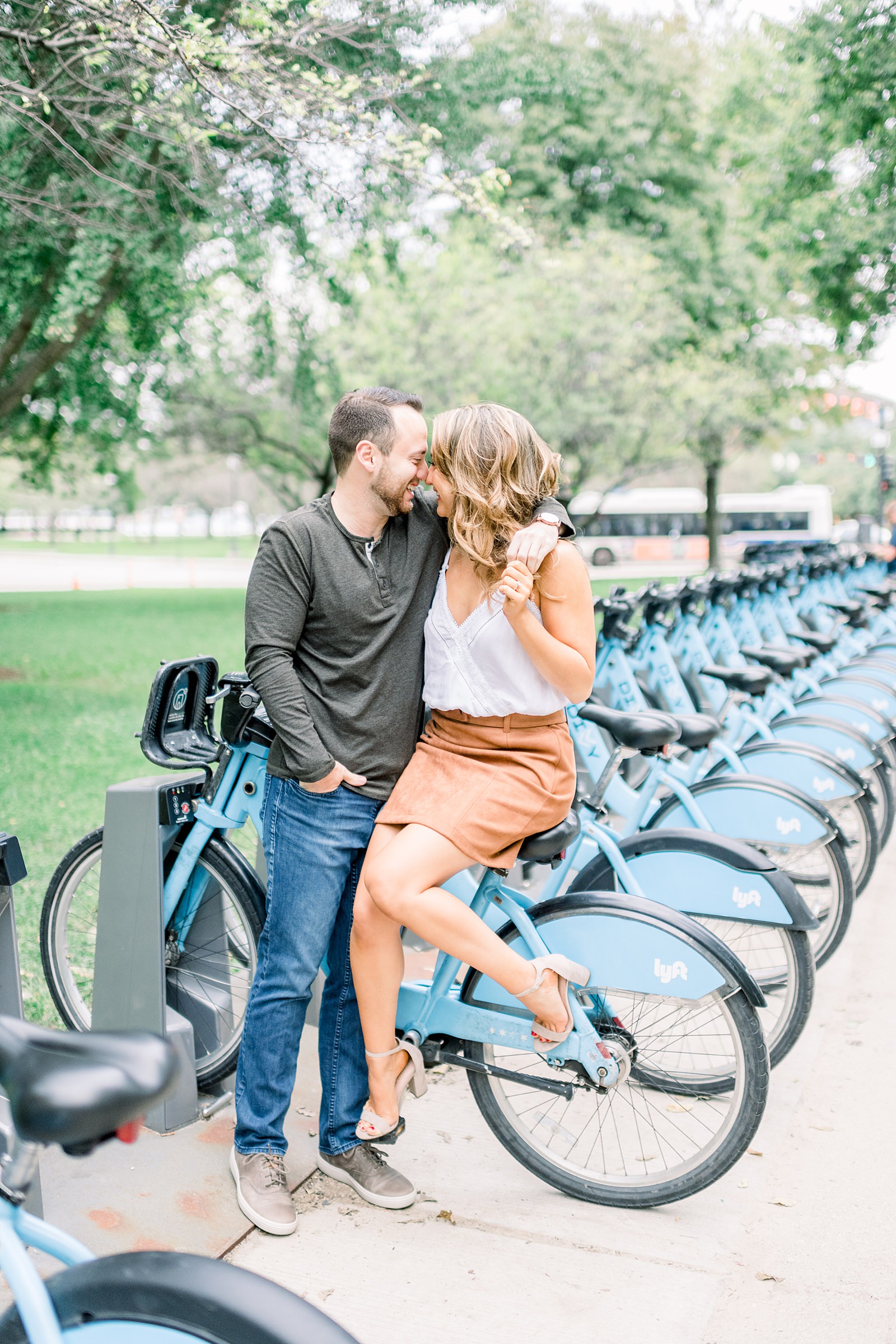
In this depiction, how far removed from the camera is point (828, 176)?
13.9 metres

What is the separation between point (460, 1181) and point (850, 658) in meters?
5.67

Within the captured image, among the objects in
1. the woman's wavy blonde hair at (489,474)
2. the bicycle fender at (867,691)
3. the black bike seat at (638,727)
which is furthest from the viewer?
the bicycle fender at (867,691)

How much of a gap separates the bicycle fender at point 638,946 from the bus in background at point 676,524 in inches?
1628

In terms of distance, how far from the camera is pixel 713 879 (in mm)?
3297

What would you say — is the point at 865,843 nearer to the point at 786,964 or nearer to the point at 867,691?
the point at 867,691

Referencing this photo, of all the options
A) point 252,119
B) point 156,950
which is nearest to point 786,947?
point 156,950

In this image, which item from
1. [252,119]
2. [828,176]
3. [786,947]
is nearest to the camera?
[786,947]

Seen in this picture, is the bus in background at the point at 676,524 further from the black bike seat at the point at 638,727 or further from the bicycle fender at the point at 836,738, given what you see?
the black bike seat at the point at 638,727

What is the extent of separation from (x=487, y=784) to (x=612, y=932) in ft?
1.61

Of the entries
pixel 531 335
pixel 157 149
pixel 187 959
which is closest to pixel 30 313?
pixel 157 149

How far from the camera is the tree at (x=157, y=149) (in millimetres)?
5125

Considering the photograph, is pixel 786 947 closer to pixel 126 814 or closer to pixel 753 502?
pixel 126 814

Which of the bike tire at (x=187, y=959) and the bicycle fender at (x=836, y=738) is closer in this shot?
the bike tire at (x=187, y=959)

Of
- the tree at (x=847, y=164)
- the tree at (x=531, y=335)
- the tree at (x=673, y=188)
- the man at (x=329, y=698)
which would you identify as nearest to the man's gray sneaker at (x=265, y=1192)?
the man at (x=329, y=698)
